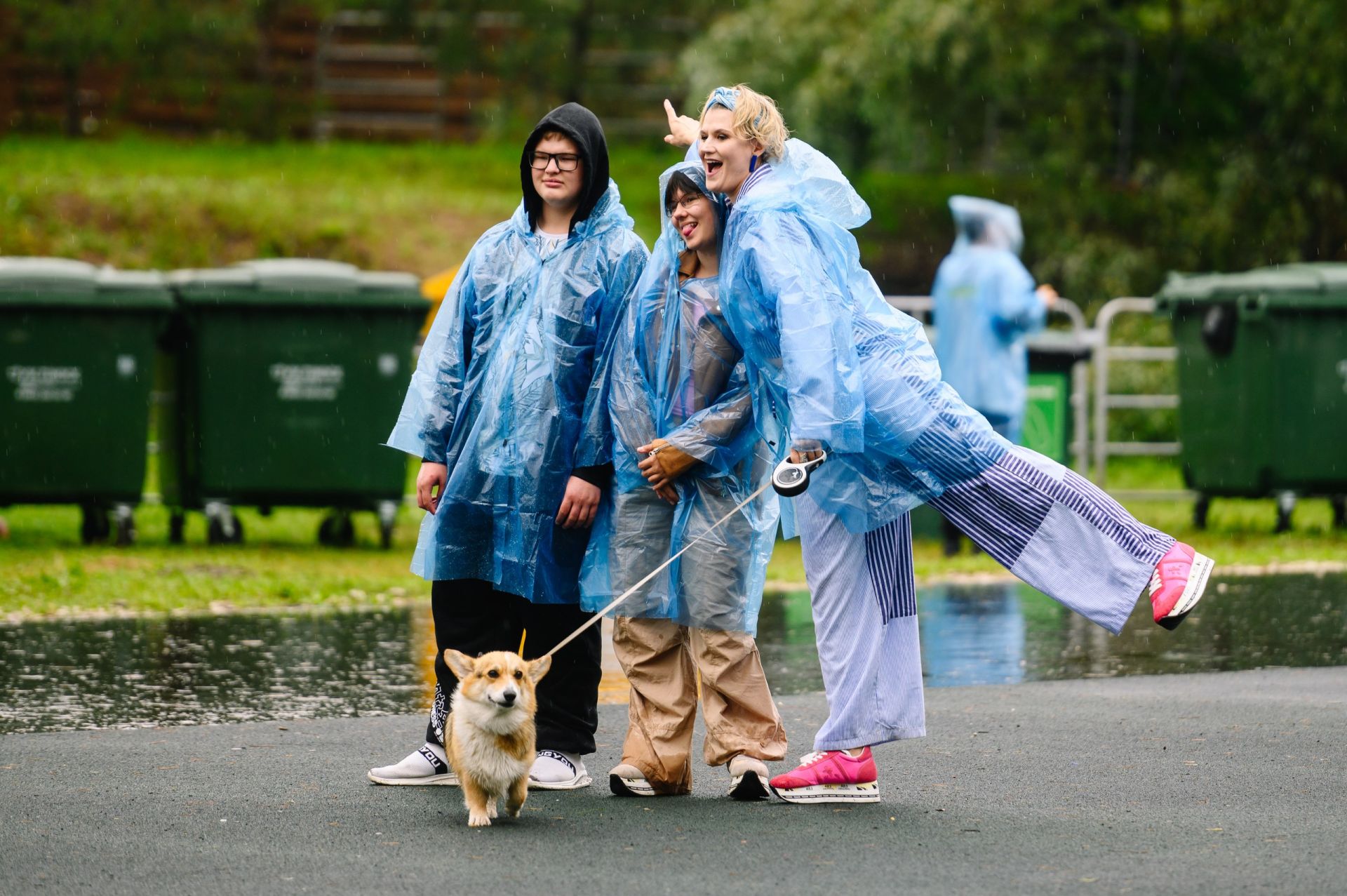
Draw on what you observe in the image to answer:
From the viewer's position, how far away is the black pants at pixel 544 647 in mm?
5121

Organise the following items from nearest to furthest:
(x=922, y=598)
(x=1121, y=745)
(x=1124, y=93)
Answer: (x=1121, y=745) → (x=922, y=598) → (x=1124, y=93)

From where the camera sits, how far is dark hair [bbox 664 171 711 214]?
4.84 m

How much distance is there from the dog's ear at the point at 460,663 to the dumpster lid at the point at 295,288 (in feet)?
21.8

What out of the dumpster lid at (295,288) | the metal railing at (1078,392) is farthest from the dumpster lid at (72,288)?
the metal railing at (1078,392)

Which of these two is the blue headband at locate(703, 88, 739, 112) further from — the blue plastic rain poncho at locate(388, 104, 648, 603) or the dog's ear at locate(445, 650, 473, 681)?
the dog's ear at locate(445, 650, 473, 681)

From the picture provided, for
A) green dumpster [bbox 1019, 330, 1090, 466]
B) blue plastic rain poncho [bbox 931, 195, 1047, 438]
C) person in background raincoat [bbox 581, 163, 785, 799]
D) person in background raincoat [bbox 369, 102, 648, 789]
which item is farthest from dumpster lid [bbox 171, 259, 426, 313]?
person in background raincoat [bbox 581, 163, 785, 799]

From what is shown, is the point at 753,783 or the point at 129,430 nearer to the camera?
the point at 753,783

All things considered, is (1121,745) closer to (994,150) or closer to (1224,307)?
(1224,307)

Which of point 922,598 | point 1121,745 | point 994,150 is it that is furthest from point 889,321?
point 994,150

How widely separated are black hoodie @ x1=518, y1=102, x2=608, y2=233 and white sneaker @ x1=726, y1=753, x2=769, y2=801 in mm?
1513

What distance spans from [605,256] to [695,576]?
92 centimetres

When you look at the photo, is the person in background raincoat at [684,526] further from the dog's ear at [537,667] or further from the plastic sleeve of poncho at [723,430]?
the dog's ear at [537,667]

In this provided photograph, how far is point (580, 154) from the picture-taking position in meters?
5.04

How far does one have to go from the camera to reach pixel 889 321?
483 centimetres
